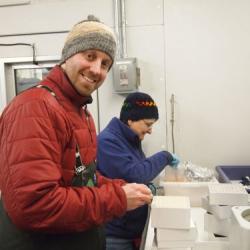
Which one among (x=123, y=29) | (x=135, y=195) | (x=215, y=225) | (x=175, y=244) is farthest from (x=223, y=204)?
(x=123, y=29)

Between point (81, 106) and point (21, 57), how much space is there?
1.83 metres

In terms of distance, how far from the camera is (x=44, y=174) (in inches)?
31.1

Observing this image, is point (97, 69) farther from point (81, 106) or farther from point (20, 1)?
point (20, 1)

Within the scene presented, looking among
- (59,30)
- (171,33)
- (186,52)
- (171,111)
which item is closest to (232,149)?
(171,111)

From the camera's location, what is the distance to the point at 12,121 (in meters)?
0.83

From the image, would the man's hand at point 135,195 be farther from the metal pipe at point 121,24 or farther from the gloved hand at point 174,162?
the metal pipe at point 121,24

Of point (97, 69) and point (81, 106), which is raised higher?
point (97, 69)

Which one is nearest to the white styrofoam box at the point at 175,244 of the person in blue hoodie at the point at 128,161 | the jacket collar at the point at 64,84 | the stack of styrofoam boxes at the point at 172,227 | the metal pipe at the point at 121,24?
the stack of styrofoam boxes at the point at 172,227

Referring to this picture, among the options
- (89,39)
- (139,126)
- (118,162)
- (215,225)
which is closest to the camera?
(89,39)

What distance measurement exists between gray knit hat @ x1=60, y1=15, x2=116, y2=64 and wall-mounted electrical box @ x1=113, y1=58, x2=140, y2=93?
4.36ft

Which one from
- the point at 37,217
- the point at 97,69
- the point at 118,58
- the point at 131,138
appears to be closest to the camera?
the point at 37,217

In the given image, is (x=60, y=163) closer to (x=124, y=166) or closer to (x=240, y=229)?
(x=240, y=229)

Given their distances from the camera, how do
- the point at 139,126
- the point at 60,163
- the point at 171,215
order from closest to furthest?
the point at 60,163
the point at 171,215
the point at 139,126

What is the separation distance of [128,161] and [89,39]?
2.74 feet
